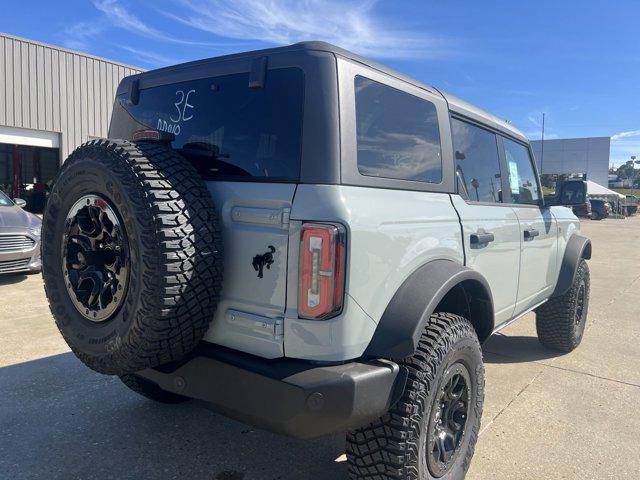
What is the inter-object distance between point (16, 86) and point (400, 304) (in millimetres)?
16165

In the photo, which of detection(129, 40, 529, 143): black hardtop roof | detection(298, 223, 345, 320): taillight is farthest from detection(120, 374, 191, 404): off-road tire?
detection(129, 40, 529, 143): black hardtop roof

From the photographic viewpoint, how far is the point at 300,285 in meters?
1.89

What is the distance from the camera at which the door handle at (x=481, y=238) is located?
2.72 m

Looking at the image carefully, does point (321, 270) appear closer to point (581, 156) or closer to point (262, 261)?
point (262, 261)

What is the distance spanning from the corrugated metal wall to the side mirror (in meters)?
15.3

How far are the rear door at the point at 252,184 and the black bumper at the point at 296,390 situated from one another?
0.10 metres

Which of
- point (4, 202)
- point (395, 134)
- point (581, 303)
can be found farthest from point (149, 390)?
point (4, 202)

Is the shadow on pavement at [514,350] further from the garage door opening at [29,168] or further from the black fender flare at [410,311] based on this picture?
the garage door opening at [29,168]

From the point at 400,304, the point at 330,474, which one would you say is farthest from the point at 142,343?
the point at 330,474

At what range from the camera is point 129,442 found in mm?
2906

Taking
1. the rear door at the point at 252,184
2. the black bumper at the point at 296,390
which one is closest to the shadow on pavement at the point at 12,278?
the rear door at the point at 252,184

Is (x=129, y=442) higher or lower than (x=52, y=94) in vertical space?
lower

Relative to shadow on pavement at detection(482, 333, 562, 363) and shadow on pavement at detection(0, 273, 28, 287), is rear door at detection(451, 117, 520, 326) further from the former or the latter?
shadow on pavement at detection(0, 273, 28, 287)

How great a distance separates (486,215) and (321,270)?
150cm
